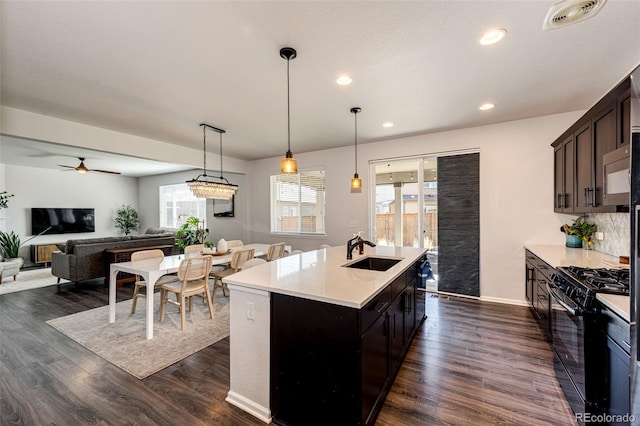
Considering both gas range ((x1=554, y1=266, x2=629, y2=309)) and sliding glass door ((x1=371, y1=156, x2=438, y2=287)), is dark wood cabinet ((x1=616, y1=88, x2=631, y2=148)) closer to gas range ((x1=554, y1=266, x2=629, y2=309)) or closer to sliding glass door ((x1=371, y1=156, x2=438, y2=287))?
gas range ((x1=554, y1=266, x2=629, y2=309))

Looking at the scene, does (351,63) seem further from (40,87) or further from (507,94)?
(40,87)

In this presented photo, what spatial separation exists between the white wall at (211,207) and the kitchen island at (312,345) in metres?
4.82

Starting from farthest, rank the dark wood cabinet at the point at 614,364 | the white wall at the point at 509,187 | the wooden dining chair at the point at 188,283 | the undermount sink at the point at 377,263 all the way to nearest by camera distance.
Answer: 1. the white wall at the point at 509,187
2. the wooden dining chair at the point at 188,283
3. the undermount sink at the point at 377,263
4. the dark wood cabinet at the point at 614,364

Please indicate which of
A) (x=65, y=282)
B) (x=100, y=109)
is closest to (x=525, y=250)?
(x=100, y=109)

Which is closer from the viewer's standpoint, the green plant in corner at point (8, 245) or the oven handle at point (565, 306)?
the oven handle at point (565, 306)

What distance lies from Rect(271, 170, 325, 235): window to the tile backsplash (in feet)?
13.6

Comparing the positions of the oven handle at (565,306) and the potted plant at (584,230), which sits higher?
the potted plant at (584,230)

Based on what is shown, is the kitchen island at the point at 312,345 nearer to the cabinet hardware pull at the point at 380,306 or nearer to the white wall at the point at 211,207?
the cabinet hardware pull at the point at 380,306

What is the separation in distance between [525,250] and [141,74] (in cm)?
519

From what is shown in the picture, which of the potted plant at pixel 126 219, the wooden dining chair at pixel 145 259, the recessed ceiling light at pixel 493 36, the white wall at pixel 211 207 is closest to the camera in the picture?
the recessed ceiling light at pixel 493 36

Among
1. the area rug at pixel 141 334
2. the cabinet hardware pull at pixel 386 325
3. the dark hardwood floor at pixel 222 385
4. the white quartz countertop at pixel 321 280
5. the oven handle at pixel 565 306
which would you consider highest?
the white quartz countertop at pixel 321 280

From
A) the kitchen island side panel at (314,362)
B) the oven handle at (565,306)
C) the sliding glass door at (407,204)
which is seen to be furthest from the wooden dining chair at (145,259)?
the oven handle at (565,306)

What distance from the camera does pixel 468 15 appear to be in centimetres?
177

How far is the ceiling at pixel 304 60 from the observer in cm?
175
